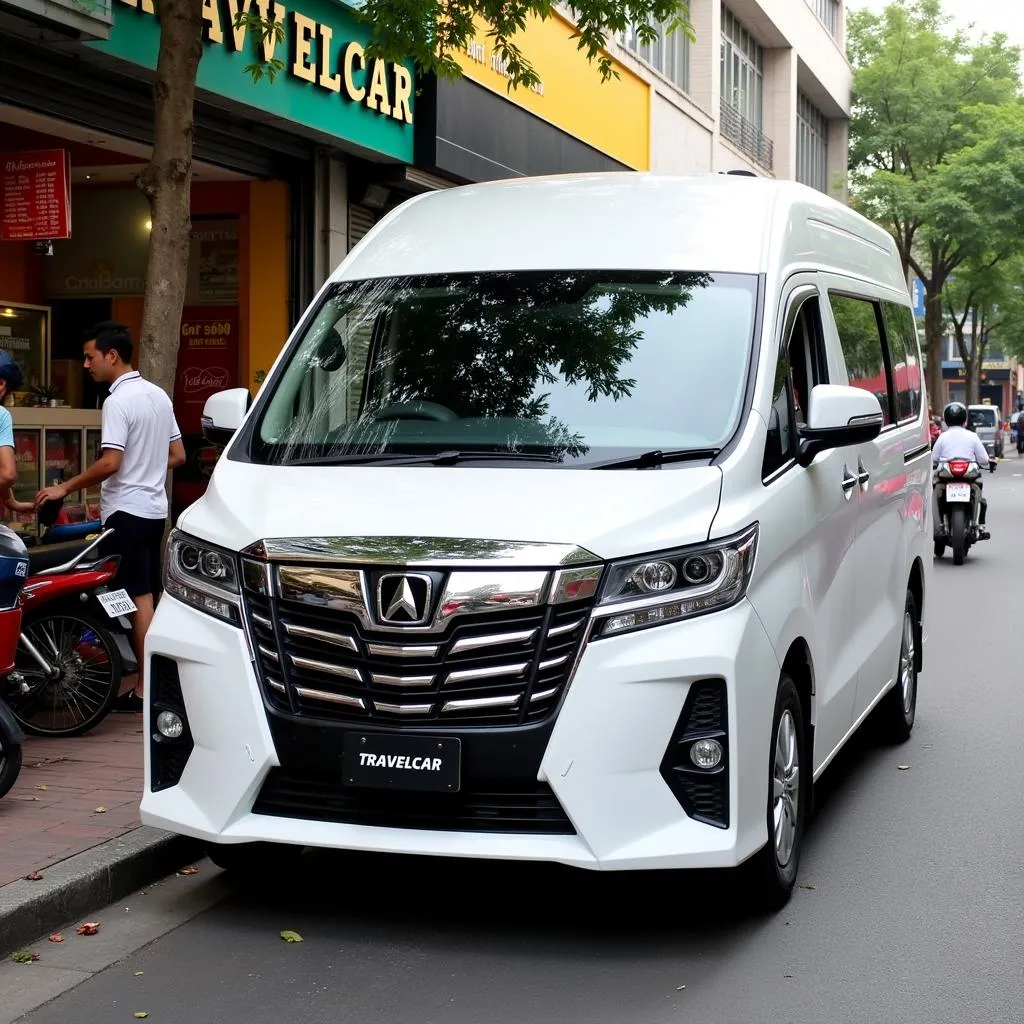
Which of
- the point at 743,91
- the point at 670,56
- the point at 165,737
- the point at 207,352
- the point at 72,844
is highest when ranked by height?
the point at 743,91

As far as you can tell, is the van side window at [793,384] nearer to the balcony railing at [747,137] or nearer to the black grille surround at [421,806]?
the black grille surround at [421,806]

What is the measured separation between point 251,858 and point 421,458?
1487 mm

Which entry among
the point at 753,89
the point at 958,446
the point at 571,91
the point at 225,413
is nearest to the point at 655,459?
the point at 225,413

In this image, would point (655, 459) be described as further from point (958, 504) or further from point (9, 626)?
point (958, 504)

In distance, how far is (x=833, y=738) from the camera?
6074mm

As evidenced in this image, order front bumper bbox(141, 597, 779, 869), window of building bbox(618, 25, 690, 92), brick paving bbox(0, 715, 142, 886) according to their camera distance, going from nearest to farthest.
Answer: front bumper bbox(141, 597, 779, 869)
brick paving bbox(0, 715, 142, 886)
window of building bbox(618, 25, 690, 92)

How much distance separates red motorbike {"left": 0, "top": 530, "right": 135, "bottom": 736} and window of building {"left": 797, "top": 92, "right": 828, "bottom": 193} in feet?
110

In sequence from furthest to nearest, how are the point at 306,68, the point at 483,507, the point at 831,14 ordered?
the point at 831,14
the point at 306,68
the point at 483,507

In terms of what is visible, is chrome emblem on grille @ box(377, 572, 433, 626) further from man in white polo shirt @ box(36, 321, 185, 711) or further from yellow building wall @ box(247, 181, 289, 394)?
yellow building wall @ box(247, 181, 289, 394)

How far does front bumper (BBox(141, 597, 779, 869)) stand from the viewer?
14.9 ft

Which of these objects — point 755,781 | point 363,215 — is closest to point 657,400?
point 755,781

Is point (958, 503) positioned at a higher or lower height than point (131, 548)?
lower

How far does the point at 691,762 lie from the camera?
4617 mm

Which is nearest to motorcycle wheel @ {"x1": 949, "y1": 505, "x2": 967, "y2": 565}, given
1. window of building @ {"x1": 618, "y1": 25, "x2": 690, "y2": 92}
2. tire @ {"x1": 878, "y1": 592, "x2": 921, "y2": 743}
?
window of building @ {"x1": 618, "y1": 25, "x2": 690, "y2": 92}
